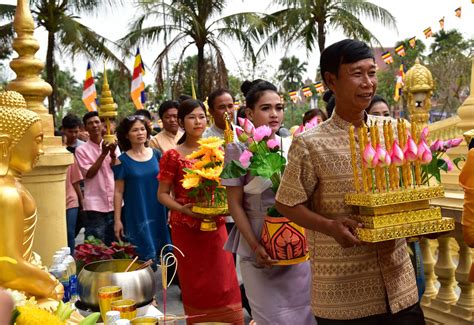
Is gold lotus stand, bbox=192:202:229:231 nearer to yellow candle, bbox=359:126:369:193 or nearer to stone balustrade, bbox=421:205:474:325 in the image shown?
stone balustrade, bbox=421:205:474:325

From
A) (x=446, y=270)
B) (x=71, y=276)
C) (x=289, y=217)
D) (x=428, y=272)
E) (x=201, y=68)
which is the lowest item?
(x=428, y=272)

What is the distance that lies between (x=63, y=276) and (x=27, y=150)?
2.08 feet

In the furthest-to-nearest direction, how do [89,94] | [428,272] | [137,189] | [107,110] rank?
[89,94], [107,110], [137,189], [428,272]

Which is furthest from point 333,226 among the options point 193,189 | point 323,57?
point 193,189

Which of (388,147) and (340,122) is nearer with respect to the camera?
(388,147)

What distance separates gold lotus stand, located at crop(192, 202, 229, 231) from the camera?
12.4ft

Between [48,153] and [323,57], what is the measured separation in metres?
1.85

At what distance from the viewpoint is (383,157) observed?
80.7 inches

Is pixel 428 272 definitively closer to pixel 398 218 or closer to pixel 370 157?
pixel 398 218

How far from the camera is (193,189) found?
12.5 feet

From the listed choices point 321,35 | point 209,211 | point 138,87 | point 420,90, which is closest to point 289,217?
point 209,211

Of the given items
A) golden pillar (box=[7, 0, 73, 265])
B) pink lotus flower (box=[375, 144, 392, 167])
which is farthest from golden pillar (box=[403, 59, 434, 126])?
pink lotus flower (box=[375, 144, 392, 167])

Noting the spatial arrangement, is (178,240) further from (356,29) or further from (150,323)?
(356,29)

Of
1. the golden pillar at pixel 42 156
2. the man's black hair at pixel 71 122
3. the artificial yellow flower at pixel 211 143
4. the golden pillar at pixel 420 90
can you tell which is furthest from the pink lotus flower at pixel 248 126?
the man's black hair at pixel 71 122
